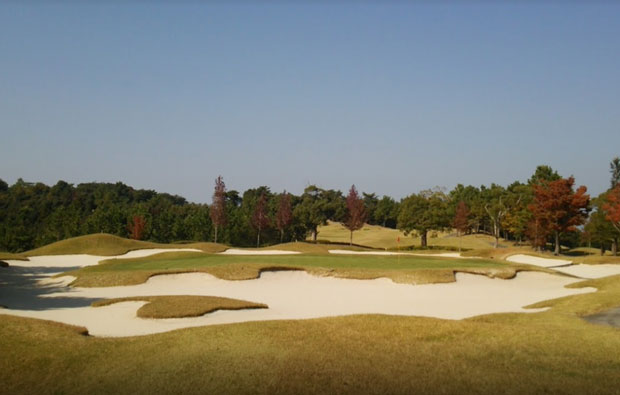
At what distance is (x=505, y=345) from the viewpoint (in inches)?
439

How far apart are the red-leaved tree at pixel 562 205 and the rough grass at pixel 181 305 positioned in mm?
51388

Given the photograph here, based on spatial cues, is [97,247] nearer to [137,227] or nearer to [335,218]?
[137,227]

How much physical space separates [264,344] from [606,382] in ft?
21.3

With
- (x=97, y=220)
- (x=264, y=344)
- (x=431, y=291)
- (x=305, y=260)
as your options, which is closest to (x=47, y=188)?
(x=97, y=220)

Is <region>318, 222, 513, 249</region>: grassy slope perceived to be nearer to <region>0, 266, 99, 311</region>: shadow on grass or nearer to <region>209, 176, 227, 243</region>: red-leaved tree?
<region>209, 176, 227, 243</region>: red-leaved tree

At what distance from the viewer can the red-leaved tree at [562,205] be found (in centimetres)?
6016

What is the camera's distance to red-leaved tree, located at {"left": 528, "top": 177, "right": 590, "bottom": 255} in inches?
2368

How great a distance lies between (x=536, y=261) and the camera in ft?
140

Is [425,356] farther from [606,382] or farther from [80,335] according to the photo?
[80,335]

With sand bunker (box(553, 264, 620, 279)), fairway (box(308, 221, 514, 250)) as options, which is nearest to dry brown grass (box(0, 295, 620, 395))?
sand bunker (box(553, 264, 620, 279))

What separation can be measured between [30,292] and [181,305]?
11.9 metres

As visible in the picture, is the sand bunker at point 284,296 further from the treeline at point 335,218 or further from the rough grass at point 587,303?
the treeline at point 335,218

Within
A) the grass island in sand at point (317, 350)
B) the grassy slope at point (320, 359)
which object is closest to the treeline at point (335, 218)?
the grass island in sand at point (317, 350)

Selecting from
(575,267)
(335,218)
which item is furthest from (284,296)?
(335,218)
